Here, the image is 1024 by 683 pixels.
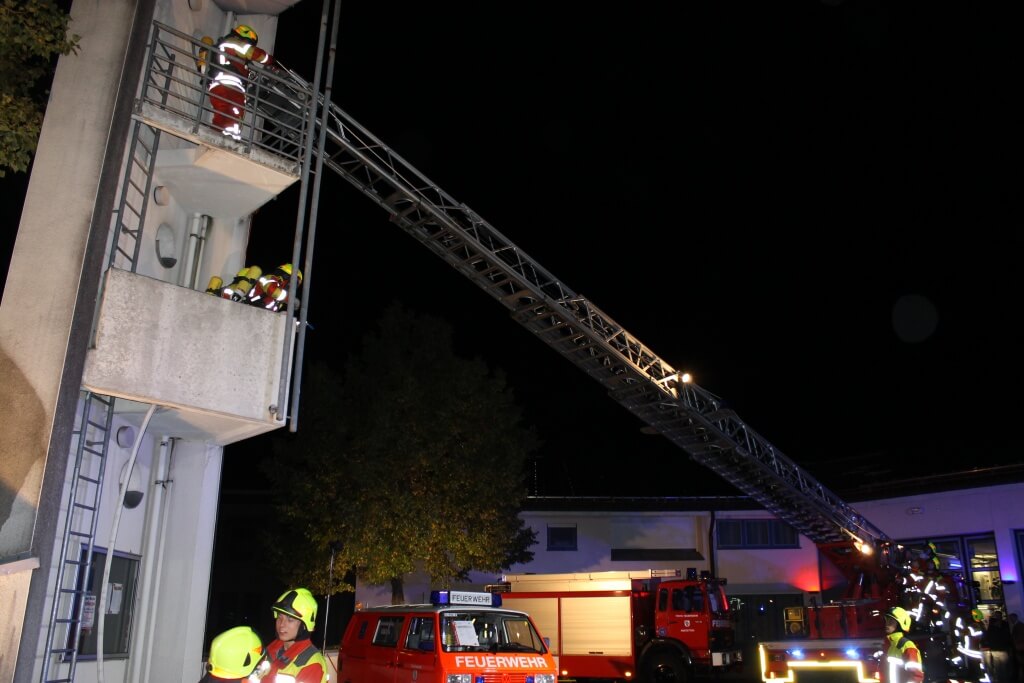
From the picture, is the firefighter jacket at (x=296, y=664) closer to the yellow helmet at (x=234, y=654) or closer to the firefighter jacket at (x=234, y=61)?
the yellow helmet at (x=234, y=654)

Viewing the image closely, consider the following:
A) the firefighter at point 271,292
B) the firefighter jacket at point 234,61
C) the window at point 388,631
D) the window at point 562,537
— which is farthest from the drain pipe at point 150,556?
the window at point 562,537

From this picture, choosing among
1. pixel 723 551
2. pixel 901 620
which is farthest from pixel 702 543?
pixel 901 620

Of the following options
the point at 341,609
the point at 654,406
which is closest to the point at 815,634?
the point at 654,406

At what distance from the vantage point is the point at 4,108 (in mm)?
6965

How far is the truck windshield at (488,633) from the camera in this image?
990 centimetres

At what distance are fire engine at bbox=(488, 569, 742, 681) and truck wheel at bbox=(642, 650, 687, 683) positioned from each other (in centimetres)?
2

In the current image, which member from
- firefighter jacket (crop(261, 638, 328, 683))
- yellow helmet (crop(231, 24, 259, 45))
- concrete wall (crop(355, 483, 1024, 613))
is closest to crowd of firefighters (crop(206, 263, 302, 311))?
yellow helmet (crop(231, 24, 259, 45))

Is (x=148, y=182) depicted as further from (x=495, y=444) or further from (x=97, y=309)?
(x=495, y=444)

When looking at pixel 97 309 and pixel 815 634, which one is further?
pixel 815 634

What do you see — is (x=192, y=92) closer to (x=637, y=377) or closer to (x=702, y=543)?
(x=637, y=377)

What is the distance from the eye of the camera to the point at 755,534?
26.2 meters

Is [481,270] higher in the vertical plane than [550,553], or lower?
higher

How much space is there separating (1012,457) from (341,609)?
2024 cm

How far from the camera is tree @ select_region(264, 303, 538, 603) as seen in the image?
19.0m
